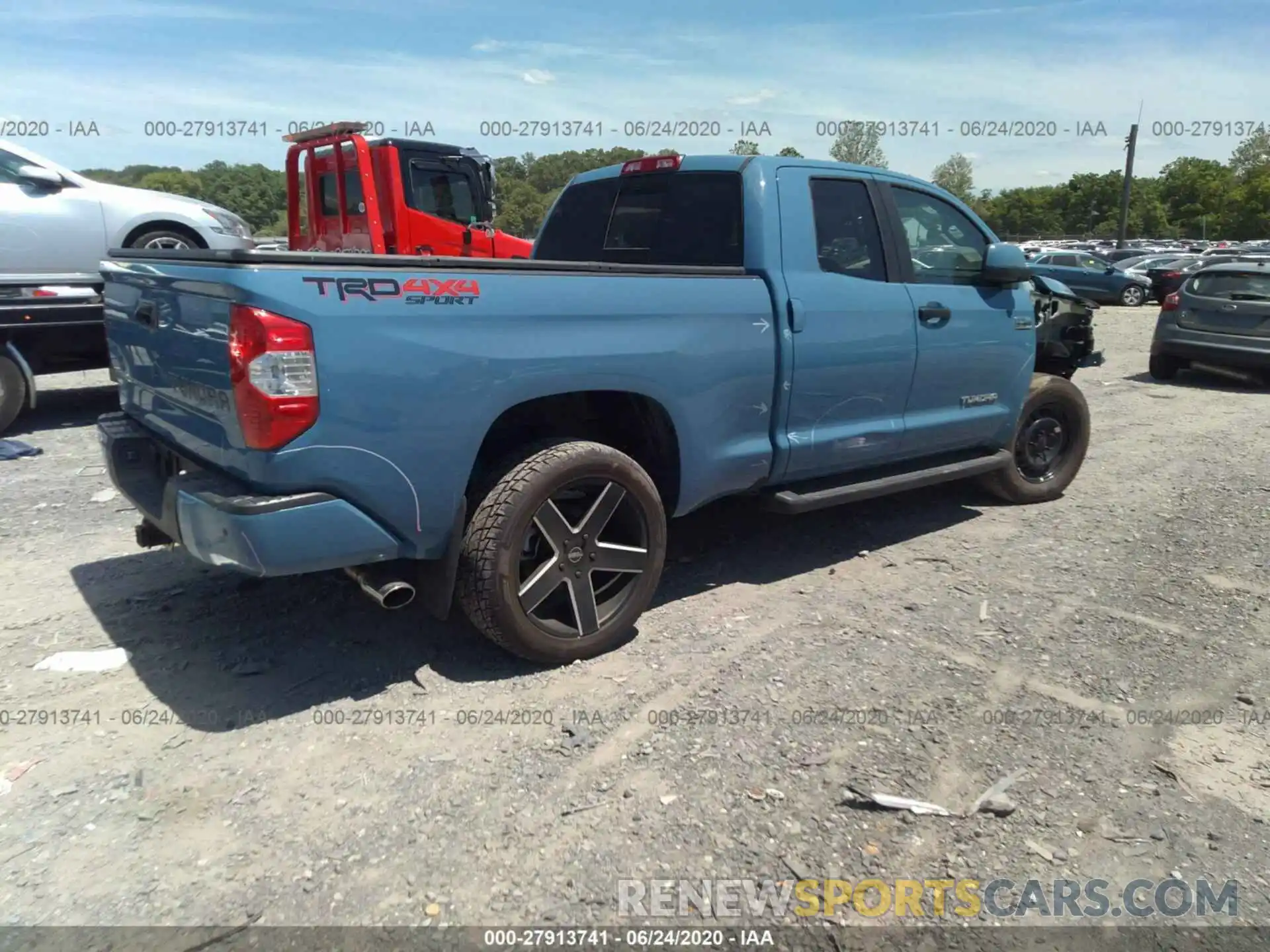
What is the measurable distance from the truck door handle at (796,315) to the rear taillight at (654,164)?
39.2 inches

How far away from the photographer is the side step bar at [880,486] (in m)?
4.34

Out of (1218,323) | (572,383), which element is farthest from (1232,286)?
(572,383)

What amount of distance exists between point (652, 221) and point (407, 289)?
6.64 ft

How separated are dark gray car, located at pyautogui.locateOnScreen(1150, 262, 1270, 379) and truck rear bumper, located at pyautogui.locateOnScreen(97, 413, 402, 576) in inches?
441

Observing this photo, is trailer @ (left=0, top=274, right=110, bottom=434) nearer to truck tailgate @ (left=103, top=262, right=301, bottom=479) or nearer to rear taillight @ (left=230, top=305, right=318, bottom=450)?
truck tailgate @ (left=103, top=262, right=301, bottom=479)

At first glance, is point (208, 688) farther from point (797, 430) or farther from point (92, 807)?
point (797, 430)

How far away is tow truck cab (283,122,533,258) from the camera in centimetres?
Result: 935

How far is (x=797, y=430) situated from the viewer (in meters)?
4.30

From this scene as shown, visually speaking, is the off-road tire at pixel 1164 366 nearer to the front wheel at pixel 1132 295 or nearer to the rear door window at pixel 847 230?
the rear door window at pixel 847 230

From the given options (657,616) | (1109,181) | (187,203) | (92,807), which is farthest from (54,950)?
(1109,181)

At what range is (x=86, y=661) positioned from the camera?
12.0 feet

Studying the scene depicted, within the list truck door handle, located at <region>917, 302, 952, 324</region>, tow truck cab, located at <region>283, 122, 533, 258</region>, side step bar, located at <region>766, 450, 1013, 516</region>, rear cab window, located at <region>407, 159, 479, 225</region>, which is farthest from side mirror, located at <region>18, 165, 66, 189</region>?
truck door handle, located at <region>917, 302, 952, 324</region>

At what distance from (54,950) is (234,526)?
3.85 ft

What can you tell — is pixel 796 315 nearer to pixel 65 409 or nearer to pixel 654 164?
pixel 654 164
